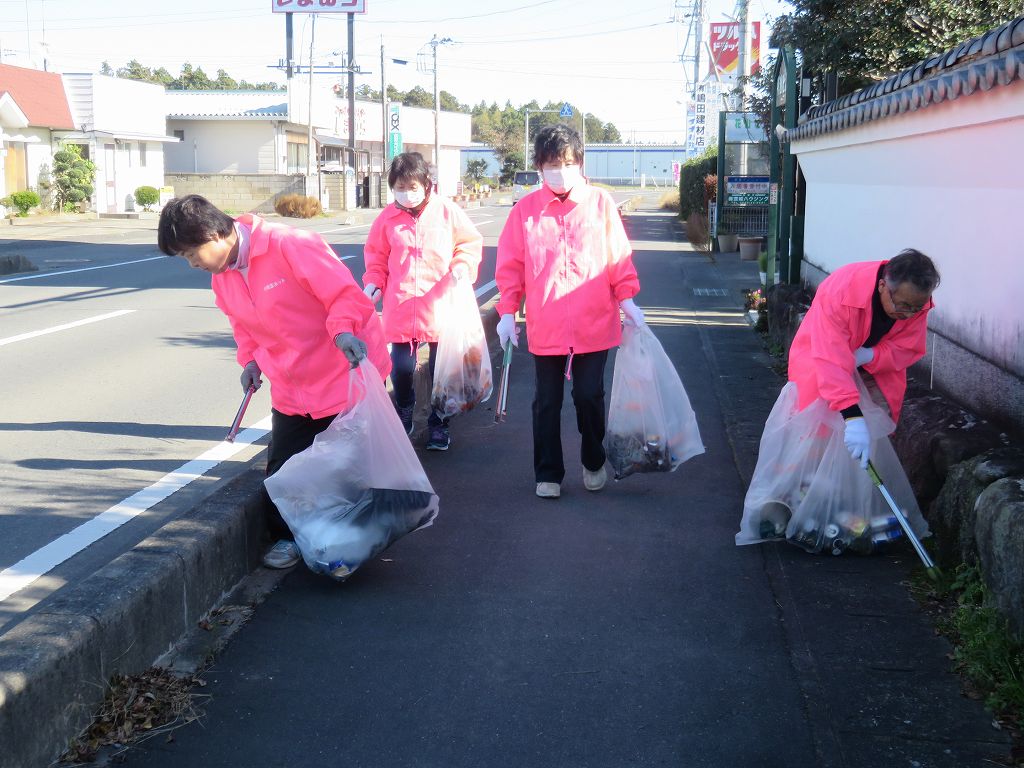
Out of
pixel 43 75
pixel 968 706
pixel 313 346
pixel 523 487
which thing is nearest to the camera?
pixel 968 706

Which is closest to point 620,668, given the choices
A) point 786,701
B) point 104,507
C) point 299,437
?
point 786,701

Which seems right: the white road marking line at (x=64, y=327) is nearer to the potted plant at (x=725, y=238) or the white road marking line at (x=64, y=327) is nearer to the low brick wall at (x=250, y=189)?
the potted plant at (x=725, y=238)

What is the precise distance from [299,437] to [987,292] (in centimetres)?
332

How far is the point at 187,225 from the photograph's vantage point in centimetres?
381

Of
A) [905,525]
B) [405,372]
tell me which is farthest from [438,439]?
[905,525]

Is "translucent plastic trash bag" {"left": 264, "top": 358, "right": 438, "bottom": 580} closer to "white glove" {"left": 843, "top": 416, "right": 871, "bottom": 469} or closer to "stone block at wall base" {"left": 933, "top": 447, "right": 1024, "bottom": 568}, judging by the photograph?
"white glove" {"left": 843, "top": 416, "right": 871, "bottom": 469}

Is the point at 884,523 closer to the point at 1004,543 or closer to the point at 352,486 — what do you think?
the point at 1004,543

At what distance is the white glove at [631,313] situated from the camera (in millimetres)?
5125

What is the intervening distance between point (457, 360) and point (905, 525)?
2716 mm

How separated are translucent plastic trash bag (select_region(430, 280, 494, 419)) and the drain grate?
971cm

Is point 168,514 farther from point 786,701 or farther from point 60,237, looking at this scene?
point 60,237

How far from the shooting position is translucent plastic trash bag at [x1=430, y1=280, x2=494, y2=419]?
6109mm

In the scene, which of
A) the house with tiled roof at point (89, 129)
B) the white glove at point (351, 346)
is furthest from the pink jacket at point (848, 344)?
the house with tiled roof at point (89, 129)

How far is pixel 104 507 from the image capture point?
5457mm
